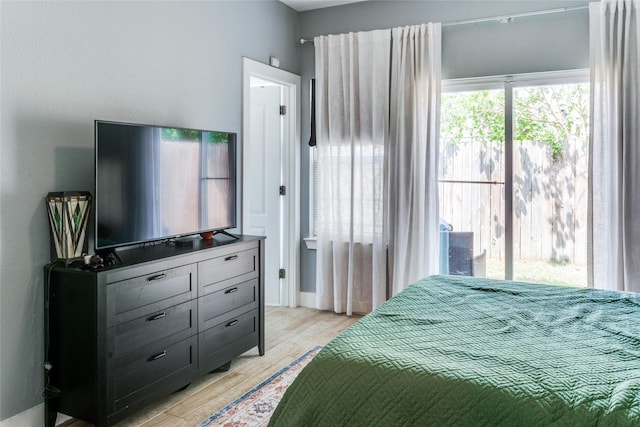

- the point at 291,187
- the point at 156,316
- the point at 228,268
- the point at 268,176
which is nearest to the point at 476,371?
the point at 156,316

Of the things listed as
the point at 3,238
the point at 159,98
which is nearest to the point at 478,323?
the point at 3,238

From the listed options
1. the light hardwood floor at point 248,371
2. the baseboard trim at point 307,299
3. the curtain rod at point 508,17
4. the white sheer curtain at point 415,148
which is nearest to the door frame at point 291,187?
the baseboard trim at point 307,299

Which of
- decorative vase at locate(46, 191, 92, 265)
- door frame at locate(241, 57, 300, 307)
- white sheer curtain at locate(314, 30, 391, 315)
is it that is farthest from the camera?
door frame at locate(241, 57, 300, 307)

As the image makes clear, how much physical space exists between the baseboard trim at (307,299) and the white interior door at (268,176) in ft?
0.71

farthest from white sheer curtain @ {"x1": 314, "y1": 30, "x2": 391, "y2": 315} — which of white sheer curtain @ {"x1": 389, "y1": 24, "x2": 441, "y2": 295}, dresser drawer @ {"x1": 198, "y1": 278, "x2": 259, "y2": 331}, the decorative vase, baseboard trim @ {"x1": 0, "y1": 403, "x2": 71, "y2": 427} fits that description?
baseboard trim @ {"x1": 0, "y1": 403, "x2": 71, "y2": 427}

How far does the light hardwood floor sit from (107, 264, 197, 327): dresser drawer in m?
0.57

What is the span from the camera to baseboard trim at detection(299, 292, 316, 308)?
15.2 ft

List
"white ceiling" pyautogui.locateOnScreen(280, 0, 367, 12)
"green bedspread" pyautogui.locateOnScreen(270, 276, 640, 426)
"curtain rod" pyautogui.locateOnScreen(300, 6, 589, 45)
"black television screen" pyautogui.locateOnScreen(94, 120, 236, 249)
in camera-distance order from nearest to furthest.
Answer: "green bedspread" pyautogui.locateOnScreen(270, 276, 640, 426) → "black television screen" pyautogui.locateOnScreen(94, 120, 236, 249) → "curtain rod" pyautogui.locateOnScreen(300, 6, 589, 45) → "white ceiling" pyautogui.locateOnScreen(280, 0, 367, 12)

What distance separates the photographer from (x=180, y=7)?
3.21 meters

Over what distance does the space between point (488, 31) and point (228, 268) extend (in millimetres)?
2709

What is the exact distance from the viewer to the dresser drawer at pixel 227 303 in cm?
286

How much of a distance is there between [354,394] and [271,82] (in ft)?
11.2

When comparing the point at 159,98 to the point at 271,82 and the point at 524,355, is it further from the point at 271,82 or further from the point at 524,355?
the point at 524,355

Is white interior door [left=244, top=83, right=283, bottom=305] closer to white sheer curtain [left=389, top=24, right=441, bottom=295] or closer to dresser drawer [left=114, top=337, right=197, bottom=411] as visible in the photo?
white sheer curtain [left=389, top=24, right=441, bottom=295]
